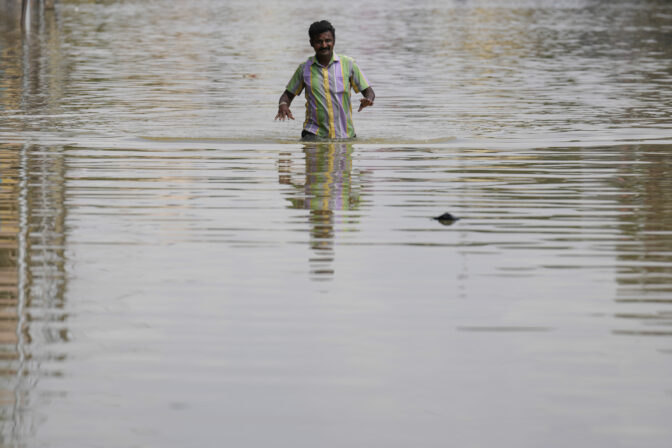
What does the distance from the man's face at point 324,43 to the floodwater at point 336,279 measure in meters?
0.84

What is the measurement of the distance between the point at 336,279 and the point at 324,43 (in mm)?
5897

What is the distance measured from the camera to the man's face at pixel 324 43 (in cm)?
1279

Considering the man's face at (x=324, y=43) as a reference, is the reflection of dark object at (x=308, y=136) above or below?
below

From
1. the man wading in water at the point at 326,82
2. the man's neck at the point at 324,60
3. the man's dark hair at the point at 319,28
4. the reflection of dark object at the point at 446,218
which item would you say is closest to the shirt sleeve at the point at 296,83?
the man wading in water at the point at 326,82

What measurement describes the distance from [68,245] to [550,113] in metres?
10.7

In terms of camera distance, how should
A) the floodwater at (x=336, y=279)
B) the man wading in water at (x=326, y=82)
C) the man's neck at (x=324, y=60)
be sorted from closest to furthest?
1. the floodwater at (x=336, y=279)
2. the man wading in water at (x=326, y=82)
3. the man's neck at (x=324, y=60)

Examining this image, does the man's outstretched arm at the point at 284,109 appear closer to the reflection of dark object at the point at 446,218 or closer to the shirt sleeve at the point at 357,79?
the shirt sleeve at the point at 357,79

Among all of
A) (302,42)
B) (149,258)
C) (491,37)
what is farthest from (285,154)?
(491,37)

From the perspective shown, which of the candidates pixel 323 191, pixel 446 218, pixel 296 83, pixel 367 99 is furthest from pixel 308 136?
pixel 446 218

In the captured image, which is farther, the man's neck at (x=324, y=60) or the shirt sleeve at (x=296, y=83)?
the shirt sleeve at (x=296, y=83)

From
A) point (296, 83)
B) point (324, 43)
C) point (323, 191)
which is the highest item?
point (324, 43)

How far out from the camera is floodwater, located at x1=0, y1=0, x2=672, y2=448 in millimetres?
5012

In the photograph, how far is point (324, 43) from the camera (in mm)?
12852

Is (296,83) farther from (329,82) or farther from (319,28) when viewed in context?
(319,28)
